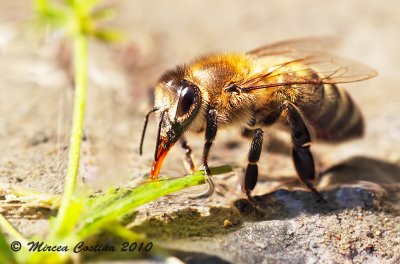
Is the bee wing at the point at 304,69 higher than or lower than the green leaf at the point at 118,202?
higher

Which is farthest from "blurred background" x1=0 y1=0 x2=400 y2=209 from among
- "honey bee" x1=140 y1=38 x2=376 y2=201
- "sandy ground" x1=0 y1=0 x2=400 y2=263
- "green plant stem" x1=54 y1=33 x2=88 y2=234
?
"honey bee" x1=140 y1=38 x2=376 y2=201

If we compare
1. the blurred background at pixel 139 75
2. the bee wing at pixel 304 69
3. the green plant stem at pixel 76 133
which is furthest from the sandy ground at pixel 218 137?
the bee wing at pixel 304 69

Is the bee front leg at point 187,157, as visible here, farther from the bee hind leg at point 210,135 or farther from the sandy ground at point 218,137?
the bee hind leg at point 210,135

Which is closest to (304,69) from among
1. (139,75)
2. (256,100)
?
(256,100)

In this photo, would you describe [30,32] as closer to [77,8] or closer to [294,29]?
[77,8]

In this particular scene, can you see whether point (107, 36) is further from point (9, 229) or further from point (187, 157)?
point (9, 229)

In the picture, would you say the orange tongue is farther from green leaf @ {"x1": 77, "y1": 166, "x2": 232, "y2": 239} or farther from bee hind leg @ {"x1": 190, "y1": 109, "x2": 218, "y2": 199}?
green leaf @ {"x1": 77, "y1": 166, "x2": 232, "y2": 239}

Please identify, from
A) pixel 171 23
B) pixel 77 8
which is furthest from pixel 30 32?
pixel 171 23
